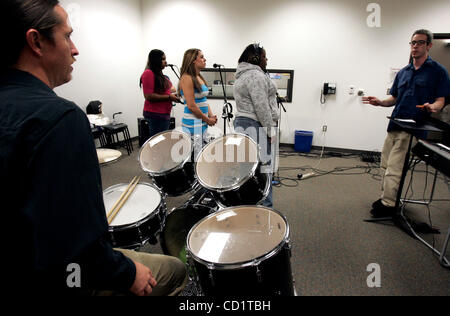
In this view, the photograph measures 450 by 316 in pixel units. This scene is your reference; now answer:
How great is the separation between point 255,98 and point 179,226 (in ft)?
3.77

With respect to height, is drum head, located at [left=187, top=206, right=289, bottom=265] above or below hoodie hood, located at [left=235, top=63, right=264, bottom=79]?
below

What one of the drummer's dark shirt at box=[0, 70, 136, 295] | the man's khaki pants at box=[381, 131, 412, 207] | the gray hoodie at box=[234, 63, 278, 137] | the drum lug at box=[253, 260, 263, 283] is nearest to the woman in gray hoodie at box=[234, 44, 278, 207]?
the gray hoodie at box=[234, 63, 278, 137]

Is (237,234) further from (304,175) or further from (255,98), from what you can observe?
(304,175)

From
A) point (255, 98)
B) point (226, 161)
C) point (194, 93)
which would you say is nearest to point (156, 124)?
point (194, 93)

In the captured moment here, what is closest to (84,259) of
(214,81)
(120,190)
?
(120,190)

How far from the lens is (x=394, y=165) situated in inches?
93.8

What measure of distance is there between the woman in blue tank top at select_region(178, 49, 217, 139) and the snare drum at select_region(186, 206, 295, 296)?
4.20 ft

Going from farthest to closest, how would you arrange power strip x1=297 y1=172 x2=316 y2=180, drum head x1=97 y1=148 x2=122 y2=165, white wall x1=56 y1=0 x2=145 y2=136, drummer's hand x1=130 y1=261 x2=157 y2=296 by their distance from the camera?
white wall x1=56 y1=0 x2=145 y2=136 → power strip x1=297 y1=172 x2=316 y2=180 → drum head x1=97 y1=148 x2=122 y2=165 → drummer's hand x1=130 y1=261 x2=157 y2=296

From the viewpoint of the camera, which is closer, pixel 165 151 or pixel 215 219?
pixel 215 219

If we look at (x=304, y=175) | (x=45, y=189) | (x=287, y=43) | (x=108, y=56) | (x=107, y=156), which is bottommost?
(x=304, y=175)

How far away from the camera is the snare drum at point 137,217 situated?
4.25ft

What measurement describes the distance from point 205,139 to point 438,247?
214 centimetres

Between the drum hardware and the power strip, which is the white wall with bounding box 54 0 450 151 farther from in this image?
the drum hardware

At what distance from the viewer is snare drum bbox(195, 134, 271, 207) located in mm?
1478
